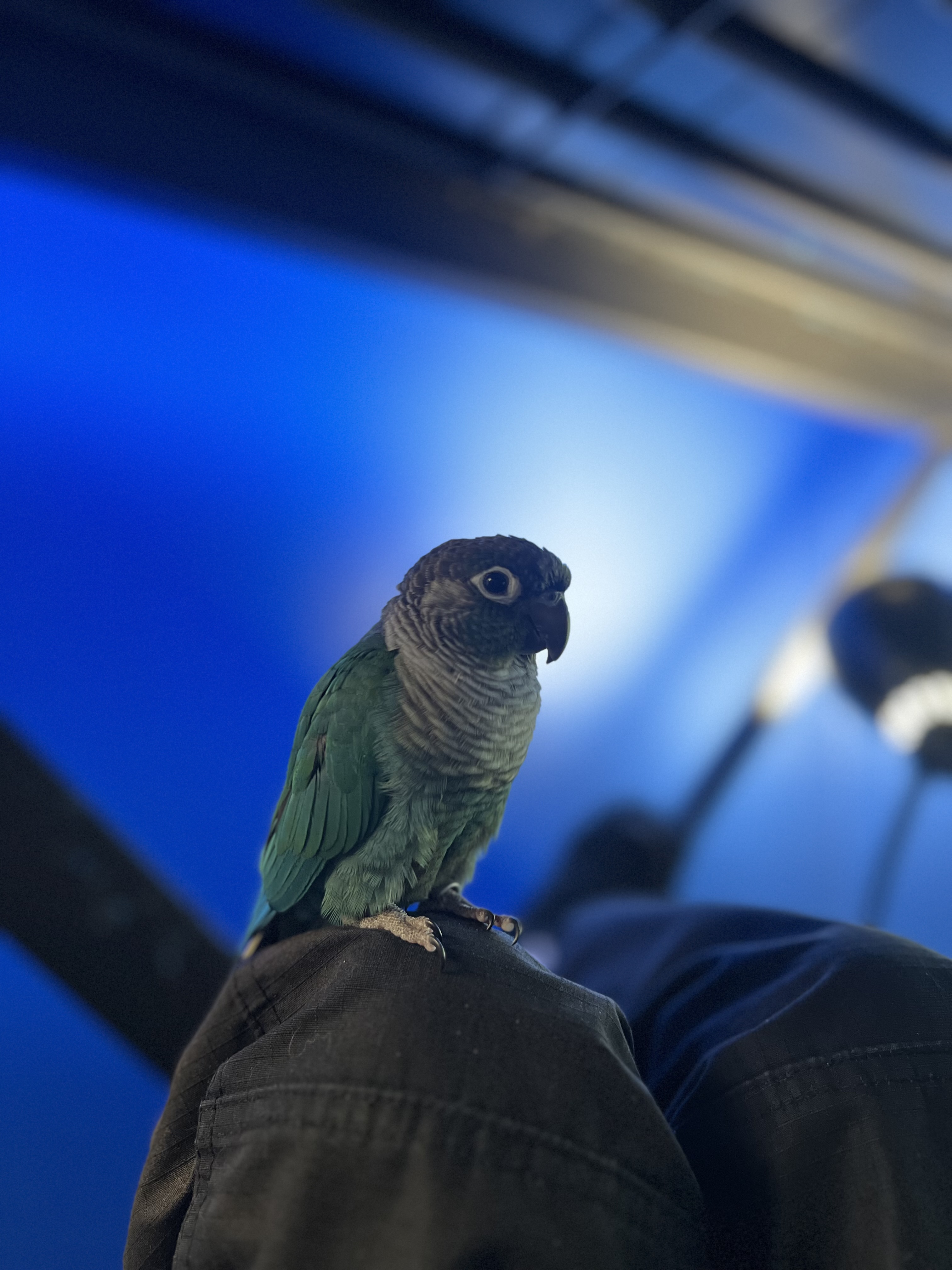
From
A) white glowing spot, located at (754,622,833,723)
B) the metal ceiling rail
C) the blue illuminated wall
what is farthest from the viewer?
white glowing spot, located at (754,622,833,723)

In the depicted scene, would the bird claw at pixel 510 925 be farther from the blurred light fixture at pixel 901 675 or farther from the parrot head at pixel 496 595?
the blurred light fixture at pixel 901 675

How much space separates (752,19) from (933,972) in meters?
1.89

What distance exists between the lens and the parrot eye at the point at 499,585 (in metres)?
0.67

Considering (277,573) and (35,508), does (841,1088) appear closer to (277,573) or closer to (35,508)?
(277,573)

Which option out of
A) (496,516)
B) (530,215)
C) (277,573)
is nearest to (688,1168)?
(496,516)

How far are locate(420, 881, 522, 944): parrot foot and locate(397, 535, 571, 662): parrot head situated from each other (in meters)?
0.31

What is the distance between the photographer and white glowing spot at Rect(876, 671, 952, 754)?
1.62 meters

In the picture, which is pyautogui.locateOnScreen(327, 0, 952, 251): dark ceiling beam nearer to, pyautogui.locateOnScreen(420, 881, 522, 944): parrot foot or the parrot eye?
the parrot eye

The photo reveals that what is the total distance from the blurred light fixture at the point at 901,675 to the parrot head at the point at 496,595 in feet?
4.24

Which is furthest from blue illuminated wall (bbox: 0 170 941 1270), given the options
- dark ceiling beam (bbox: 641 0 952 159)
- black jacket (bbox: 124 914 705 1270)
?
dark ceiling beam (bbox: 641 0 952 159)

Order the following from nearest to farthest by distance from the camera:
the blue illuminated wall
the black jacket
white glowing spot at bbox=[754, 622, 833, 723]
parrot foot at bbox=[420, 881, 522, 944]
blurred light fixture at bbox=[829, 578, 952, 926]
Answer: the black jacket → parrot foot at bbox=[420, 881, 522, 944] → the blue illuminated wall → blurred light fixture at bbox=[829, 578, 952, 926] → white glowing spot at bbox=[754, 622, 833, 723]

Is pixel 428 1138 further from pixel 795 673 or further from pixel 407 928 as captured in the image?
pixel 795 673

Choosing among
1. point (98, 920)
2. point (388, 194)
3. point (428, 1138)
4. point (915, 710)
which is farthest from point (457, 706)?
point (388, 194)

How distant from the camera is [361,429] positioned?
1267mm
